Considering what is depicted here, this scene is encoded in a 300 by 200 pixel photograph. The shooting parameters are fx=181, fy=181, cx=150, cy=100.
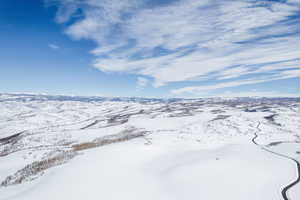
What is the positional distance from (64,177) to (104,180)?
3.75 m

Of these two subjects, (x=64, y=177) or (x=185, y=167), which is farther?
(x=185, y=167)

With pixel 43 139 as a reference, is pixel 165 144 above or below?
above

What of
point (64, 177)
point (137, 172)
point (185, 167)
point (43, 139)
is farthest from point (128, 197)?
point (43, 139)

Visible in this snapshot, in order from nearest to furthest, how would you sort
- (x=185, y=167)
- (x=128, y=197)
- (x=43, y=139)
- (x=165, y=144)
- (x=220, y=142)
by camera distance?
(x=128, y=197) < (x=185, y=167) < (x=165, y=144) < (x=220, y=142) < (x=43, y=139)

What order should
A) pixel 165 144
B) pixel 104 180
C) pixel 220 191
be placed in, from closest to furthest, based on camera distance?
1. pixel 220 191
2. pixel 104 180
3. pixel 165 144

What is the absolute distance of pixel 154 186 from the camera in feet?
51.2

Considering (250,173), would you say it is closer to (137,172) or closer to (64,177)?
(137,172)

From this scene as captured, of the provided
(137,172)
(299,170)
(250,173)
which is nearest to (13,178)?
(137,172)

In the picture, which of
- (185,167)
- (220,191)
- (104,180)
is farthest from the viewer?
(185,167)

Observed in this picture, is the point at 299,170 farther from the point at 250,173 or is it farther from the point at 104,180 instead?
the point at 104,180

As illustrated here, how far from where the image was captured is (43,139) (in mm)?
51844

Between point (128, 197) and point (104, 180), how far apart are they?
341 centimetres

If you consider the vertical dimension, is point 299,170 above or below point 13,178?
above

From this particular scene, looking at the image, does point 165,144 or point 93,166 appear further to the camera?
point 165,144
